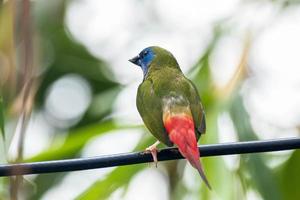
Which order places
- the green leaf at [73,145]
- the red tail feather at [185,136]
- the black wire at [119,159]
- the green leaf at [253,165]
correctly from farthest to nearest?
1. the green leaf at [73,145]
2. the green leaf at [253,165]
3. the red tail feather at [185,136]
4. the black wire at [119,159]

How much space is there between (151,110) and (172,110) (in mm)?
126

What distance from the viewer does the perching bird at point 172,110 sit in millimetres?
3323

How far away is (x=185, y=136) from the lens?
131 inches

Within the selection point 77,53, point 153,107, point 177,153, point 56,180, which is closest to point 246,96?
point 153,107

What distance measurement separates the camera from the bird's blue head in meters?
4.42

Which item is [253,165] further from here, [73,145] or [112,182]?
[73,145]

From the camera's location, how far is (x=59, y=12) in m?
7.28

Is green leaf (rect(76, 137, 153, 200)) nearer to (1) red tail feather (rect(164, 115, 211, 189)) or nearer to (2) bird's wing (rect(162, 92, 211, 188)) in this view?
(2) bird's wing (rect(162, 92, 211, 188))

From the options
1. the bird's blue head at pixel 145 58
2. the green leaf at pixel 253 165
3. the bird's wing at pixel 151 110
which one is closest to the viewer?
the bird's wing at pixel 151 110

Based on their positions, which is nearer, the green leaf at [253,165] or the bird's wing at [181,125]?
the bird's wing at [181,125]

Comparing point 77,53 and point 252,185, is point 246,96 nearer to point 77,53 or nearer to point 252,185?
point 252,185

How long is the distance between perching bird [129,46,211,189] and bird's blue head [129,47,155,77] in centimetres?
18

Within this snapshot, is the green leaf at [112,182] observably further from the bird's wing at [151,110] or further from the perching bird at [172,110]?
the bird's wing at [151,110]

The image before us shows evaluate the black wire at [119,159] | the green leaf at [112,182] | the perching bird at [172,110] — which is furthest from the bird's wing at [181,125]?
the green leaf at [112,182]
